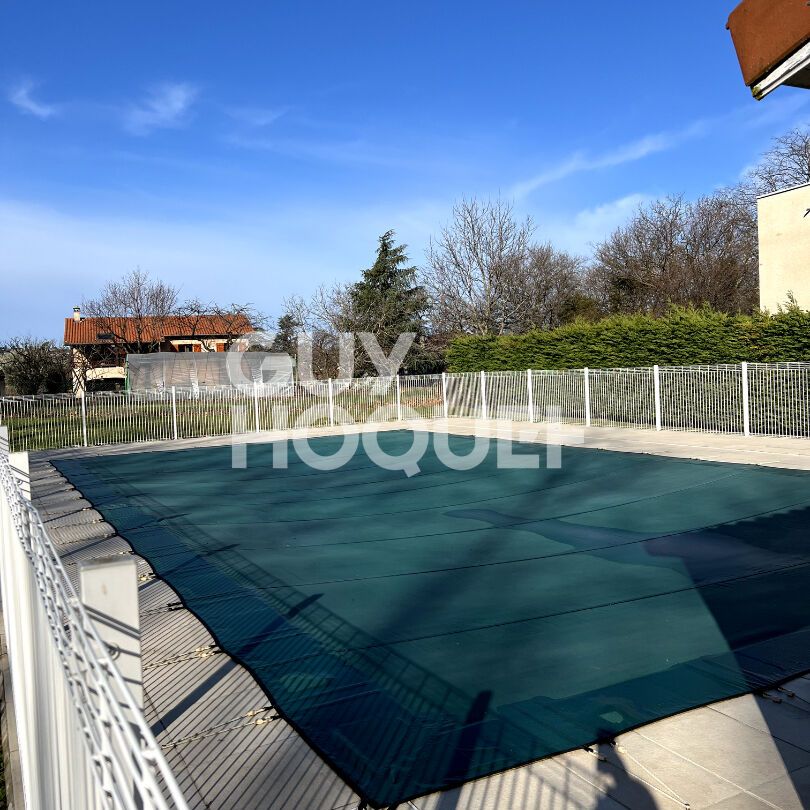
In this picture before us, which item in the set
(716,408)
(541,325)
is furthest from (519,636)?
(541,325)

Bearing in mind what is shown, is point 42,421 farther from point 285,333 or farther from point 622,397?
point 285,333

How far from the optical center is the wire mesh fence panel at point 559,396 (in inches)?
714

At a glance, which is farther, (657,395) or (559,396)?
(559,396)

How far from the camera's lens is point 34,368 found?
1273 inches

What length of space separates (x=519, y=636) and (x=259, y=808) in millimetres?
2212

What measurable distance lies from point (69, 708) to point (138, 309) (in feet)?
134

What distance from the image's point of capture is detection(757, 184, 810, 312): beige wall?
57.3 ft

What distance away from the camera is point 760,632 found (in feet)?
14.8

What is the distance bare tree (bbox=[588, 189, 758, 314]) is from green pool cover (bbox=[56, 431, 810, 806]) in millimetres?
23538

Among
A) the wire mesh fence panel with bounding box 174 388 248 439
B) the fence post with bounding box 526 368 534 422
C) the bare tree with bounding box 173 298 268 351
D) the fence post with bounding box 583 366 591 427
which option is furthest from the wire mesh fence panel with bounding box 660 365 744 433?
the bare tree with bounding box 173 298 268 351

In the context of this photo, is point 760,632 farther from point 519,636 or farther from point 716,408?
point 716,408

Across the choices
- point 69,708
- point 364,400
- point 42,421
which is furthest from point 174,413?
point 69,708

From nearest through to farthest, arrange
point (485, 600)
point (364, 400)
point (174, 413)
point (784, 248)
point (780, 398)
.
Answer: point (485, 600)
point (780, 398)
point (784, 248)
point (174, 413)
point (364, 400)

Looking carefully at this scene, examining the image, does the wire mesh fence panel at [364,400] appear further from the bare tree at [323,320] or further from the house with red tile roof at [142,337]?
the house with red tile roof at [142,337]
